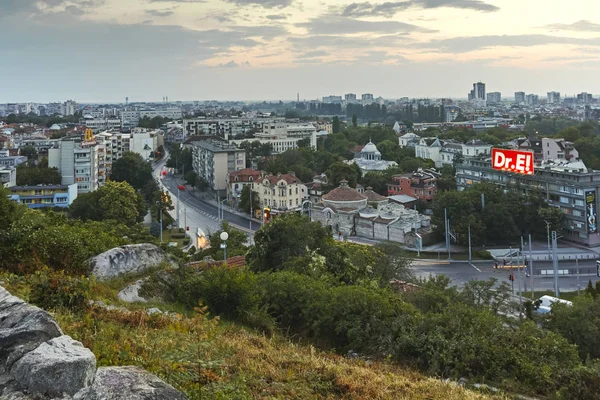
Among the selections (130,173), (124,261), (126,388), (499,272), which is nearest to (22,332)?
(126,388)

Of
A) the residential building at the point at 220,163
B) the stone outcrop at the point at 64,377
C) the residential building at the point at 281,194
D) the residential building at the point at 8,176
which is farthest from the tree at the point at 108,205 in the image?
the stone outcrop at the point at 64,377

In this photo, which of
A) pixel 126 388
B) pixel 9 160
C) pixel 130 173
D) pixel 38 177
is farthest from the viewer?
pixel 130 173

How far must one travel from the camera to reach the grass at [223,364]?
410cm

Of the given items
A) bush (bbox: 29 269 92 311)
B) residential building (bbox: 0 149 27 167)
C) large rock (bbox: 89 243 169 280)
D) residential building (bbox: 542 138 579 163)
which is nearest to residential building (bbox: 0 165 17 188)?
residential building (bbox: 0 149 27 167)

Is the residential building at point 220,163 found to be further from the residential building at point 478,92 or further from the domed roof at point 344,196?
the residential building at point 478,92

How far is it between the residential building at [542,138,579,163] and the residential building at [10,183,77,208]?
31.6m

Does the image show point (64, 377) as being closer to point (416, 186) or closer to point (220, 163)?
point (416, 186)

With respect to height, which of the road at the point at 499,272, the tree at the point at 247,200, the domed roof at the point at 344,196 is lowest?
the road at the point at 499,272

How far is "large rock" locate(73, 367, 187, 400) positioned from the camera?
9.47ft

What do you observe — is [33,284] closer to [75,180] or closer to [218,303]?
[218,303]

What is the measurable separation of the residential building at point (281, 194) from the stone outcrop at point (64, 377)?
28450 millimetres

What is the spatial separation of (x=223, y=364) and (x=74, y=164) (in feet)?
99.8

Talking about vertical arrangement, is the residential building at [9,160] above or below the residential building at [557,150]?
below

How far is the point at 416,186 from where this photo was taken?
33875 mm
